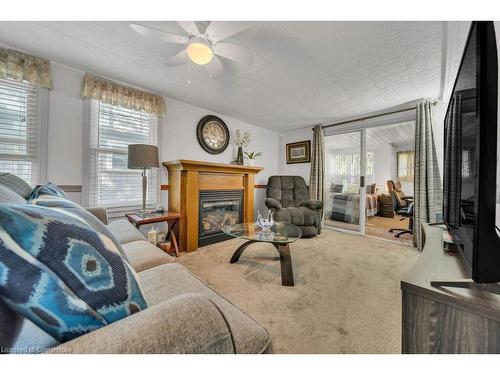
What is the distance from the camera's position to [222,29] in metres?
1.30

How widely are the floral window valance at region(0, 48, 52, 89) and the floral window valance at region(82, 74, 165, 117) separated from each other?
29 centimetres

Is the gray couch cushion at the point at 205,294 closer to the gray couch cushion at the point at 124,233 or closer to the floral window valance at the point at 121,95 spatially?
the gray couch cushion at the point at 124,233

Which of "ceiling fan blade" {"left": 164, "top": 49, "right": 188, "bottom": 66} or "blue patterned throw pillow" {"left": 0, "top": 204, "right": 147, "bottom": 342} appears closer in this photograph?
"blue patterned throw pillow" {"left": 0, "top": 204, "right": 147, "bottom": 342}

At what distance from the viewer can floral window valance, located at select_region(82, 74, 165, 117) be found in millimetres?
2098

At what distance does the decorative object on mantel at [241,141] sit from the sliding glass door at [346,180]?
5.38 feet

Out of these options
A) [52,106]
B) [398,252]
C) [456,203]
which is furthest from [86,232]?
[398,252]

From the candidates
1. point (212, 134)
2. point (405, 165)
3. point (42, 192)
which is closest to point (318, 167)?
point (212, 134)

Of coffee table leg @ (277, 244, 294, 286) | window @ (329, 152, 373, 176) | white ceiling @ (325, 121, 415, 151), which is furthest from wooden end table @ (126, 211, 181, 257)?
white ceiling @ (325, 121, 415, 151)

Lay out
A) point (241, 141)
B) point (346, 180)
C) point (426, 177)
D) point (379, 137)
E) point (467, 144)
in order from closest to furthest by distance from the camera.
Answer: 1. point (467, 144)
2. point (426, 177)
3. point (241, 141)
4. point (346, 180)
5. point (379, 137)

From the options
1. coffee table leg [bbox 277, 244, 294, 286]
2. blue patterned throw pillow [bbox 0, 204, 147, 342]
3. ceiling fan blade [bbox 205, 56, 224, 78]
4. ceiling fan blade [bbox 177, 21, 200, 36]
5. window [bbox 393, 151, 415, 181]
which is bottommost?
coffee table leg [bbox 277, 244, 294, 286]

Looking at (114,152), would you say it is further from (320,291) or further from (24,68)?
(320,291)

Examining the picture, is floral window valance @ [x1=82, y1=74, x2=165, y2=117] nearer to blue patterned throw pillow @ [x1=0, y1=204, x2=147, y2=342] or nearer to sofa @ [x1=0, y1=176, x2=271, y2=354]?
blue patterned throw pillow @ [x1=0, y1=204, x2=147, y2=342]

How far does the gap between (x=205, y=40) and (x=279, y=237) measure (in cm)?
176
